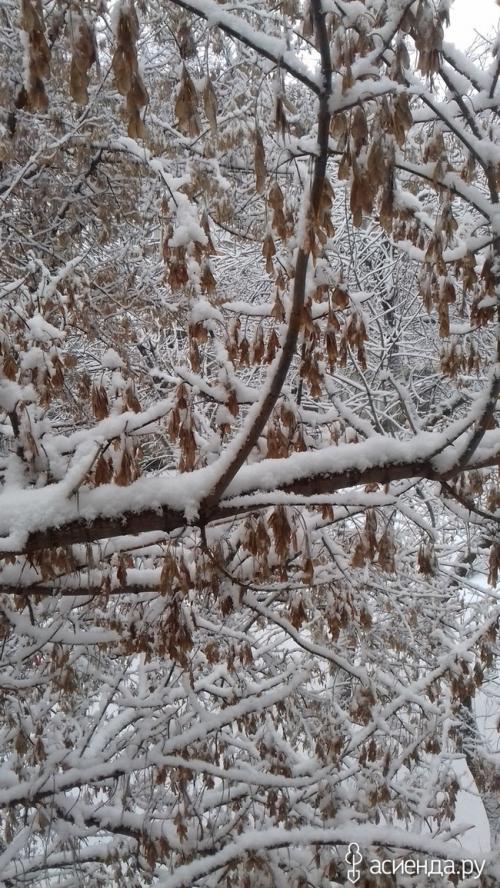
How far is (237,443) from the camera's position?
7.43 feet

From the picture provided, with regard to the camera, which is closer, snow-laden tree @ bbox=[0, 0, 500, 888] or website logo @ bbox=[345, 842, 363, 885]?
snow-laden tree @ bbox=[0, 0, 500, 888]

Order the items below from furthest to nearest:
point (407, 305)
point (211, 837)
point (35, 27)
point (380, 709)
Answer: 1. point (407, 305)
2. point (380, 709)
3. point (211, 837)
4. point (35, 27)

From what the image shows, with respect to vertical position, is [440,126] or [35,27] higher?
[440,126]

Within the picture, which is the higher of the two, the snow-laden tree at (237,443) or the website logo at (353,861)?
the snow-laden tree at (237,443)

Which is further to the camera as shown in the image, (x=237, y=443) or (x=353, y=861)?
(x=353, y=861)

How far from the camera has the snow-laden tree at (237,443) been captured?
205 cm

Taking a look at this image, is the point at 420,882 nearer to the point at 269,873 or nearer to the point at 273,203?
the point at 269,873

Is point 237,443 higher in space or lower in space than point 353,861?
higher

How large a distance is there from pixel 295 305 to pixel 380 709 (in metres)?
3.82

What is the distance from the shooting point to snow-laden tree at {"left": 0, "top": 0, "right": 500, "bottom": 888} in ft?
6.72

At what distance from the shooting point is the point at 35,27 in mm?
1479

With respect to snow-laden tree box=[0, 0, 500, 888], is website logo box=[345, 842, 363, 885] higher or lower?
lower

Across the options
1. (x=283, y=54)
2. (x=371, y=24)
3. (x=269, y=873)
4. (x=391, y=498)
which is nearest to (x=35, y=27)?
(x=283, y=54)

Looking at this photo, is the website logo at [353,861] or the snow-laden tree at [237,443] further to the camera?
the website logo at [353,861]
